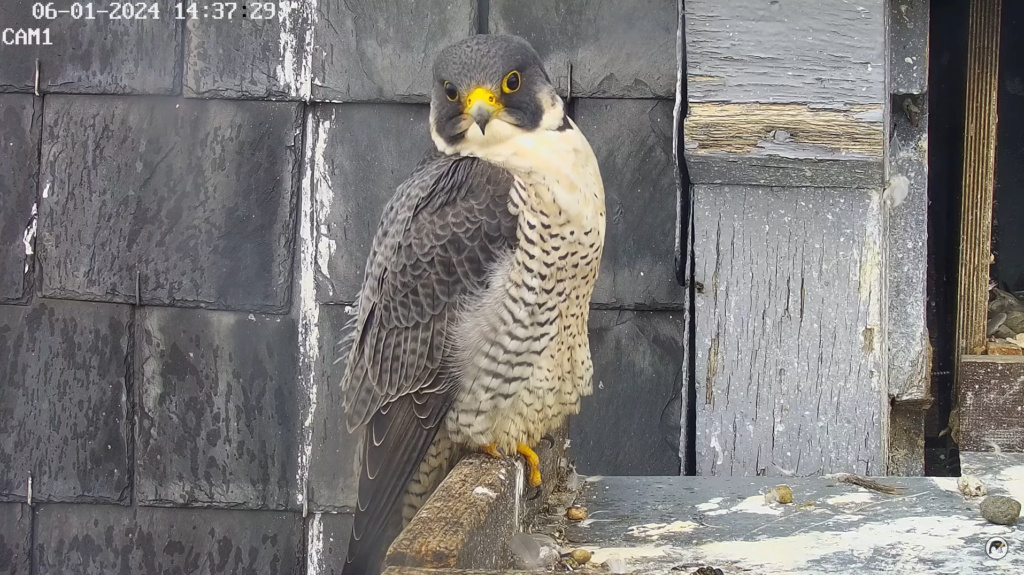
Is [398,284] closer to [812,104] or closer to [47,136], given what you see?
[812,104]

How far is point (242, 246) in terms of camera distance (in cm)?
321

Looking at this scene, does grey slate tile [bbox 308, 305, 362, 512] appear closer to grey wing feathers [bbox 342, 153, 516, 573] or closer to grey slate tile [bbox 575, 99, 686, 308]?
grey wing feathers [bbox 342, 153, 516, 573]

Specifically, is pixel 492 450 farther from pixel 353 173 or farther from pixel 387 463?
pixel 353 173

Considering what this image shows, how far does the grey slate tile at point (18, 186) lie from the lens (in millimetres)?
3229

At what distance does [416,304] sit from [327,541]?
1120mm

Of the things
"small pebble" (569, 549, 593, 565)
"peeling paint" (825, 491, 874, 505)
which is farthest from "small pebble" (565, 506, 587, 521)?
"peeling paint" (825, 491, 874, 505)

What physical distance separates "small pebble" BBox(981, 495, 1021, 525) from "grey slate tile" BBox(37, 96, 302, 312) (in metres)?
1.96

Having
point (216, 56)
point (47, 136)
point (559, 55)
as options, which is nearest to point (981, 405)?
point (559, 55)

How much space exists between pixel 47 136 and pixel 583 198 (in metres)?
1.72

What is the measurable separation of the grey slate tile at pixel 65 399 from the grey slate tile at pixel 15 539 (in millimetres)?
76

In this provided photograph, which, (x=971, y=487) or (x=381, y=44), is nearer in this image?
(x=971, y=487)

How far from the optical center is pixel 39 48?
3.20 m

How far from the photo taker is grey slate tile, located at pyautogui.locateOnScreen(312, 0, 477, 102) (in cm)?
310

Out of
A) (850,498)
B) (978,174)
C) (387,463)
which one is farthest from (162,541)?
(978,174)
